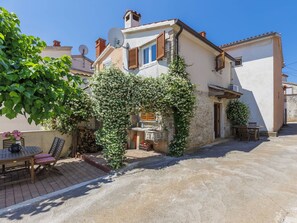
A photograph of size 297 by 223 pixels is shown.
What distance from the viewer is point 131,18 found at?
11.3 metres

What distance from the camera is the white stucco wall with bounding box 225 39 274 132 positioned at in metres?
14.1

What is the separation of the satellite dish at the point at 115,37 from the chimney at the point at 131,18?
208 cm

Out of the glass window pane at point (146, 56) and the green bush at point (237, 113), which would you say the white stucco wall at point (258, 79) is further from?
the glass window pane at point (146, 56)

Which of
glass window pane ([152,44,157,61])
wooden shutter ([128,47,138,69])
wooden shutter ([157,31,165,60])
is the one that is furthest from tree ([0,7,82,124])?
wooden shutter ([128,47,138,69])

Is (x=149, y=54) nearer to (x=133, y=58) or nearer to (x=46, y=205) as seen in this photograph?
(x=133, y=58)

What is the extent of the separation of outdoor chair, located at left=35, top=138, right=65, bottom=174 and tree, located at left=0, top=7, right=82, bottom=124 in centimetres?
164

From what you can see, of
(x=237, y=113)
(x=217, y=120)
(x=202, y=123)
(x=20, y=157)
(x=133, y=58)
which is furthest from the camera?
(x=237, y=113)

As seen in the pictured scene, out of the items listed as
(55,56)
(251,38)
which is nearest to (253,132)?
(251,38)

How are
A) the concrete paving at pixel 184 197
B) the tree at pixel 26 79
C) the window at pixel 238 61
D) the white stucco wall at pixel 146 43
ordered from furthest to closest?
the window at pixel 238 61, the white stucco wall at pixel 146 43, the tree at pixel 26 79, the concrete paving at pixel 184 197

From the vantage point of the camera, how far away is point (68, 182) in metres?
5.51

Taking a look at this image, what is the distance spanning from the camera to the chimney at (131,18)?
446 inches

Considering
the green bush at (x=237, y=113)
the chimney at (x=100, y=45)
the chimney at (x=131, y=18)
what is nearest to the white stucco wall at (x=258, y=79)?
the green bush at (x=237, y=113)

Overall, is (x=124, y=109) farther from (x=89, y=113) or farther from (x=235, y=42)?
(x=235, y=42)

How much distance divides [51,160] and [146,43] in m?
7.55
